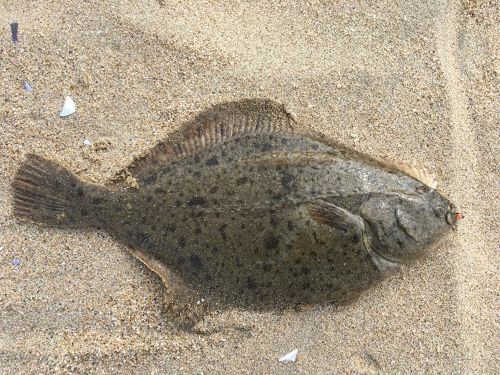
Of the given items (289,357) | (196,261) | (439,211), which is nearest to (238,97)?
(196,261)

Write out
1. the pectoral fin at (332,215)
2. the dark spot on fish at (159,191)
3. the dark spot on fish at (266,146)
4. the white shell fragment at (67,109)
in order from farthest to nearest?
the white shell fragment at (67,109) < the dark spot on fish at (266,146) < the dark spot on fish at (159,191) < the pectoral fin at (332,215)

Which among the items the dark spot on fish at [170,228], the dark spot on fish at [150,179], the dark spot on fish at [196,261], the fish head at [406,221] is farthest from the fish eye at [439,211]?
the dark spot on fish at [150,179]

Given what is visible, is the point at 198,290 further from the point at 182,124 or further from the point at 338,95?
the point at 338,95

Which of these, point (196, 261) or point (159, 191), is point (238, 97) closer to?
point (159, 191)

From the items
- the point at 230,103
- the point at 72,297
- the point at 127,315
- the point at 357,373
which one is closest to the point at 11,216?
the point at 72,297

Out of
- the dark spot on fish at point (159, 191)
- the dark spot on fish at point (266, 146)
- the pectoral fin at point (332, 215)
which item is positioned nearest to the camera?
the pectoral fin at point (332, 215)

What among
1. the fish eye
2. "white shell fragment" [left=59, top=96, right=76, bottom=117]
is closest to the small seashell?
Answer: "white shell fragment" [left=59, top=96, right=76, bottom=117]

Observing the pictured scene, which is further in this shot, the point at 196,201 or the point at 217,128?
the point at 217,128

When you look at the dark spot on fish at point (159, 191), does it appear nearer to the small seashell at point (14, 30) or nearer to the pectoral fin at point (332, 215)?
the pectoral fin at point (332, 215)

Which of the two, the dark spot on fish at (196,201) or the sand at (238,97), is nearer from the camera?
the dark spot on fish at (196,201)
